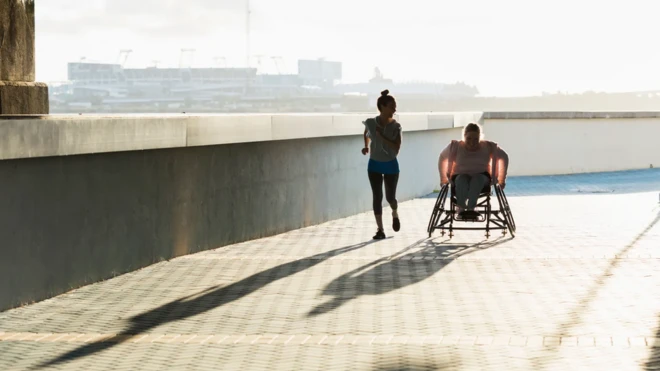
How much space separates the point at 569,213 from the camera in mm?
17266

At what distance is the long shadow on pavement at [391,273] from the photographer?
8891 mm

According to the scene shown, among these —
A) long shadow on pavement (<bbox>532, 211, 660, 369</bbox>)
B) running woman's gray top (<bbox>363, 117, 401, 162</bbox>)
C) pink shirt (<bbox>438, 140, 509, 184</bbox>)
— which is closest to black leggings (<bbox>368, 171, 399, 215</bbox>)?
running woman's gray top (<bbox>363, 117, 401, 162</bbox>)

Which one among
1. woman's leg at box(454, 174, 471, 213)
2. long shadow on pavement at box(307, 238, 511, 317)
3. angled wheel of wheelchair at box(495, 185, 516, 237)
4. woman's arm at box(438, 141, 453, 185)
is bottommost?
long shadow on pavement at box(307, 238, 511, 317)

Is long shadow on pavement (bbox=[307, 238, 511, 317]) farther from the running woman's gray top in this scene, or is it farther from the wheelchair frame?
the running woman's gray top

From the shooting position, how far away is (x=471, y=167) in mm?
13102

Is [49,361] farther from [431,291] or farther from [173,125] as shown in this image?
[173,125]

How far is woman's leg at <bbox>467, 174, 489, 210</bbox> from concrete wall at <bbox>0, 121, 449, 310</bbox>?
2.22 metres

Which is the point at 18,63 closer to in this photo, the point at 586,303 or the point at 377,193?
the point at 377,193

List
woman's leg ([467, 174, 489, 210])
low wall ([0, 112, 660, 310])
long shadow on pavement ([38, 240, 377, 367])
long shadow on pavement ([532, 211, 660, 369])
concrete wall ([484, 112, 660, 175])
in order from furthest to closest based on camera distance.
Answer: concrete wall ([484, 112, 660, 175]), woman's leg ([467, 174, 489, 210]), low wall ([0, 112, 660, 310]), long shadow on pavement ([38, 240, 377, 367]), long shadow on pavement ([532, 211, 660, 369])

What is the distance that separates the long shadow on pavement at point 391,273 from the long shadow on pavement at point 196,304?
56 cm

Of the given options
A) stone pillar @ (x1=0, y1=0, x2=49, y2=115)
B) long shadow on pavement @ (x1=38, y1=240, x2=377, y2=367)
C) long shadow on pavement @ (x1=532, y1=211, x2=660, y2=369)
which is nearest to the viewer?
long shadow on pavement @ (x1=532, y1=211, x2=660, y2=369)

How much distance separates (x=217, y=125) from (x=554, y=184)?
1488 centimetres

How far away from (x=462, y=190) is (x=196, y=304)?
16.5 ft

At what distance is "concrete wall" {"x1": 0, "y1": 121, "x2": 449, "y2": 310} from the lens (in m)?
8.41
